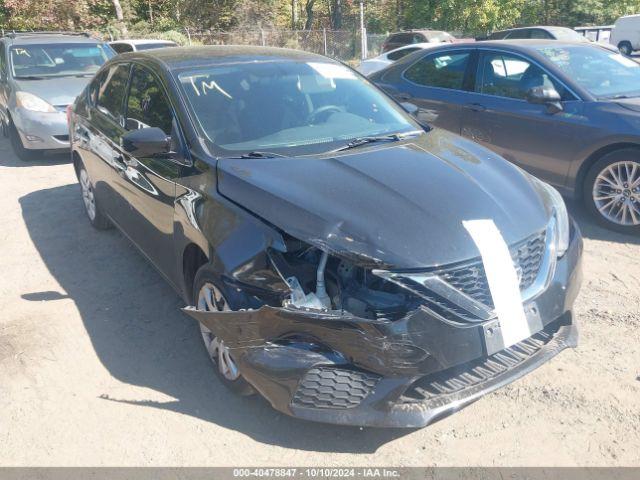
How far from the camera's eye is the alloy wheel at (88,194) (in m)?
5.64

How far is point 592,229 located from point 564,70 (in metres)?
1.58

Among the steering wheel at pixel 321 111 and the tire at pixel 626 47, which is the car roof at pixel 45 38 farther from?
the tire at pixel 626 47

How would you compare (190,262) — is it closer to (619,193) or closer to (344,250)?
(344,250)

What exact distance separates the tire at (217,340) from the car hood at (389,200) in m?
0.43

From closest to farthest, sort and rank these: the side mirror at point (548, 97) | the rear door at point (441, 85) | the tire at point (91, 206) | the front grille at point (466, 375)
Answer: the front grille at point (466, 375) → the side mirror at point (548, 97) → the tire at point (91, 206) → the rear door at point (441, 85)

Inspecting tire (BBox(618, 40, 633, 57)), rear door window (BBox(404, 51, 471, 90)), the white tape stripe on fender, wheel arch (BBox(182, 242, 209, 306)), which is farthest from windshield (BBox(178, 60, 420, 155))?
tire (BBox(618, 40, 633, 57))

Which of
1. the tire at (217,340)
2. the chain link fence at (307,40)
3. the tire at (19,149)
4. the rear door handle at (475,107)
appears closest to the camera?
the tire at (217,340)

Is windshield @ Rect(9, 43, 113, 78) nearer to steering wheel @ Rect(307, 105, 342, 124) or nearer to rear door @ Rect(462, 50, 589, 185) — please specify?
rear door @ Rect(462, 50, 589, 185)

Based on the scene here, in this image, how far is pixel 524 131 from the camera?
18.7ft

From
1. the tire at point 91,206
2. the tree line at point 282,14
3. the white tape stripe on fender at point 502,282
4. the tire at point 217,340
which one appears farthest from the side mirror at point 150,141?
the tree line at point 282,14

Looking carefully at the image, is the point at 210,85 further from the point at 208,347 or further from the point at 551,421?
the point at 551,421

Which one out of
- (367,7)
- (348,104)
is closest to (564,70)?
(348,104)

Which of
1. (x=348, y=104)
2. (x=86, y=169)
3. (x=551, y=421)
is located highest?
(x=348, y=104)

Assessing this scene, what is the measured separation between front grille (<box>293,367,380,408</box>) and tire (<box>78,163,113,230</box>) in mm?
3577
